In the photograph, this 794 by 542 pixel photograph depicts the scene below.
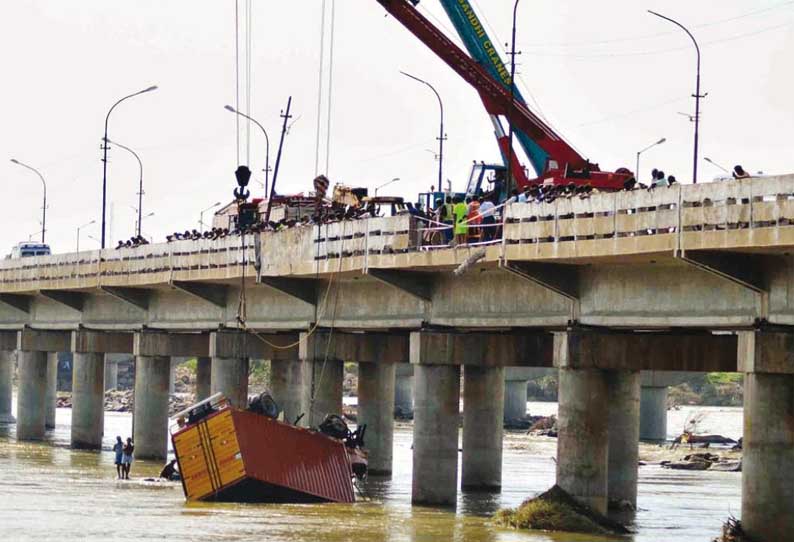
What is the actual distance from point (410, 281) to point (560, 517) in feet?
35.2

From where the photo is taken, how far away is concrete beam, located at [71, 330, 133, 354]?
274 ft

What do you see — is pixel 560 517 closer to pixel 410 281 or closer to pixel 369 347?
pixel 410 281

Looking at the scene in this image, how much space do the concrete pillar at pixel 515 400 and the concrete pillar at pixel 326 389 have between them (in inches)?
2073

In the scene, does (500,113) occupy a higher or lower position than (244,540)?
higher

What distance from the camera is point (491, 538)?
45656 mm

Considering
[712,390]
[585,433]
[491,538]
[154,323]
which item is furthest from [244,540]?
[712,390]

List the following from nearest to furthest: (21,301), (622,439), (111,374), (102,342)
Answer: (622,439) → (102,342) → (21,301) → (111,374)

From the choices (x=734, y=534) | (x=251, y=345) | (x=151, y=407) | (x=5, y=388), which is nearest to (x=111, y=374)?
(x=5, y=388)

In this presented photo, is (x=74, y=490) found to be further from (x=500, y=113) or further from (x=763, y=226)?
(x=763, y=226)

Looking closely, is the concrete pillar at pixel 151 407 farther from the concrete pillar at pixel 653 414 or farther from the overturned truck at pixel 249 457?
the concrete pillar at pixel 653 414

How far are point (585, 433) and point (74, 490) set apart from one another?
16.9 metres

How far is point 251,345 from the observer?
7162 cm

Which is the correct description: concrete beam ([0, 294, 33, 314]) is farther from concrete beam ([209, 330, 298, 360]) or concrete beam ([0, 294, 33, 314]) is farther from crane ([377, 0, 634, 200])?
crane ([377, 0, 634, 200])

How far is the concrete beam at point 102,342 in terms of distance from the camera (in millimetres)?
83375
